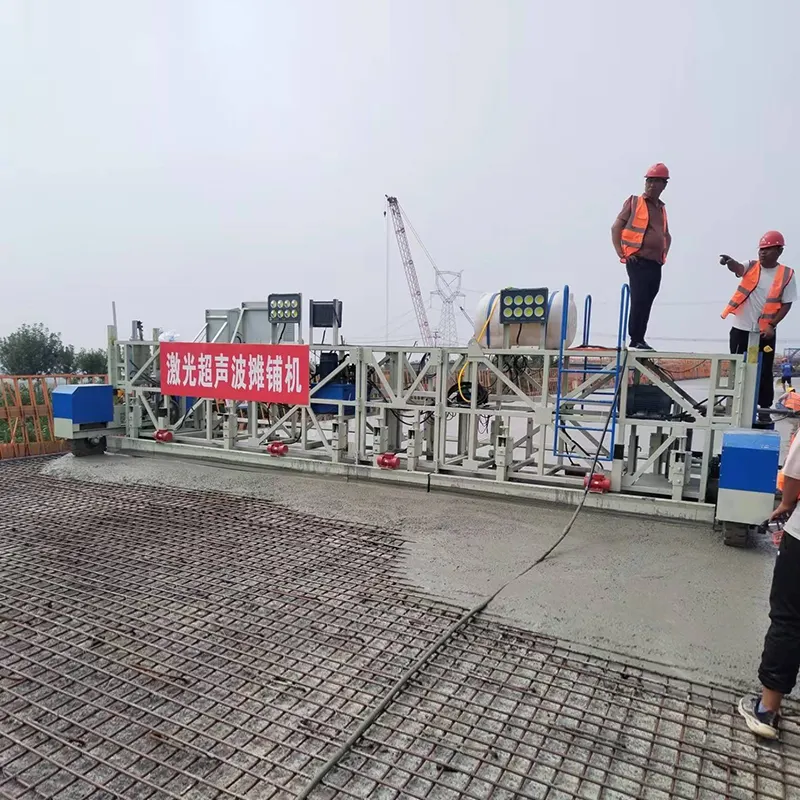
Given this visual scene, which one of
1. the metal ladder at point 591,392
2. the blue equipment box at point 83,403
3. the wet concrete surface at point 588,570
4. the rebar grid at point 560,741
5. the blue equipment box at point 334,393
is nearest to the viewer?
the rebar grid at point 560,741

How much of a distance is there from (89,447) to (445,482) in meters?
5.15

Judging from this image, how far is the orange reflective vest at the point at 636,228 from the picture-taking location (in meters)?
5.59

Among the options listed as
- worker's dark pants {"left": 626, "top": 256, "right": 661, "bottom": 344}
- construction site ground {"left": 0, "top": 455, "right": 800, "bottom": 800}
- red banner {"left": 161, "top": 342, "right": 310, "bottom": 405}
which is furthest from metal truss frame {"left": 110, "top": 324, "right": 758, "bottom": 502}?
construction site ground {"left": 0, "top": 455, "right": 800, "bottom": 800}

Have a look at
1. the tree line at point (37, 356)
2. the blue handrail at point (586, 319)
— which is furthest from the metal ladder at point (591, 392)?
the tree line at point (37, 356)

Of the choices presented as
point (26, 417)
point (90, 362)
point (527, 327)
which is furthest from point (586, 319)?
point (90, 362)

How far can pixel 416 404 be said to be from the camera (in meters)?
6.79

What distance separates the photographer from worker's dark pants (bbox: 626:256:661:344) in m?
5.71

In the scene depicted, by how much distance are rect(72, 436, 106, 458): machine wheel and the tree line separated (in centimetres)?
2375

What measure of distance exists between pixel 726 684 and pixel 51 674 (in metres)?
3.10

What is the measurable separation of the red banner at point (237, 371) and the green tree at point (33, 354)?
26.3 meters

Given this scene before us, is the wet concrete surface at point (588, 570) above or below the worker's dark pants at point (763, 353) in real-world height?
below

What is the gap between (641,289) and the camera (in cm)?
575

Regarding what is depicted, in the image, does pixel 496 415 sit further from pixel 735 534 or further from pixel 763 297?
pixel 763 297

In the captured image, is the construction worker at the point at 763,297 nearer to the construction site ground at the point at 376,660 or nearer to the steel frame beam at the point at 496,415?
the steel frame beam at the point at 496,415
